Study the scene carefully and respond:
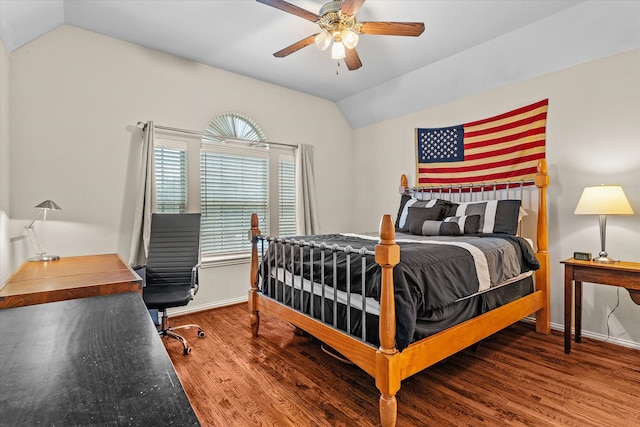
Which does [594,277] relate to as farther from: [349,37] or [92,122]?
[92,122]

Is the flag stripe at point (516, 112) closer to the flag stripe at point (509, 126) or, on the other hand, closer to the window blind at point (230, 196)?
the flag stripe at point (509, 126)

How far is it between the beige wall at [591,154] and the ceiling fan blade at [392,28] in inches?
67.0

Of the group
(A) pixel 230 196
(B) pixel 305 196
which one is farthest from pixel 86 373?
(B) pixel 305 196

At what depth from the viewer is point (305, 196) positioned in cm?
430

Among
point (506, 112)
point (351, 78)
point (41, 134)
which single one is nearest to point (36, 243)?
point (41, 134)

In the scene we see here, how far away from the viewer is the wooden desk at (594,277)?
2.26 m

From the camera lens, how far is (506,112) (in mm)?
3396

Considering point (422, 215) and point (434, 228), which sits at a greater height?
point (422, 215)

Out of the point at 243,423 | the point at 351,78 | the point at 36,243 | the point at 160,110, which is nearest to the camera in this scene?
the point at 243,423

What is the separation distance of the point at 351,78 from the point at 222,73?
1.55 m

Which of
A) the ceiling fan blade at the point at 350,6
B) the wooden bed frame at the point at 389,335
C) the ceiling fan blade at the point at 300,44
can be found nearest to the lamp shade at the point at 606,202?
the wooden bed frame at the point at 389,335

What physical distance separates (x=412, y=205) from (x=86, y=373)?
3371 millimetres

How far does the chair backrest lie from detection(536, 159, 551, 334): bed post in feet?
10.3

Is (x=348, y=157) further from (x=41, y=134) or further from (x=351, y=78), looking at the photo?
(x=41, y=134)
